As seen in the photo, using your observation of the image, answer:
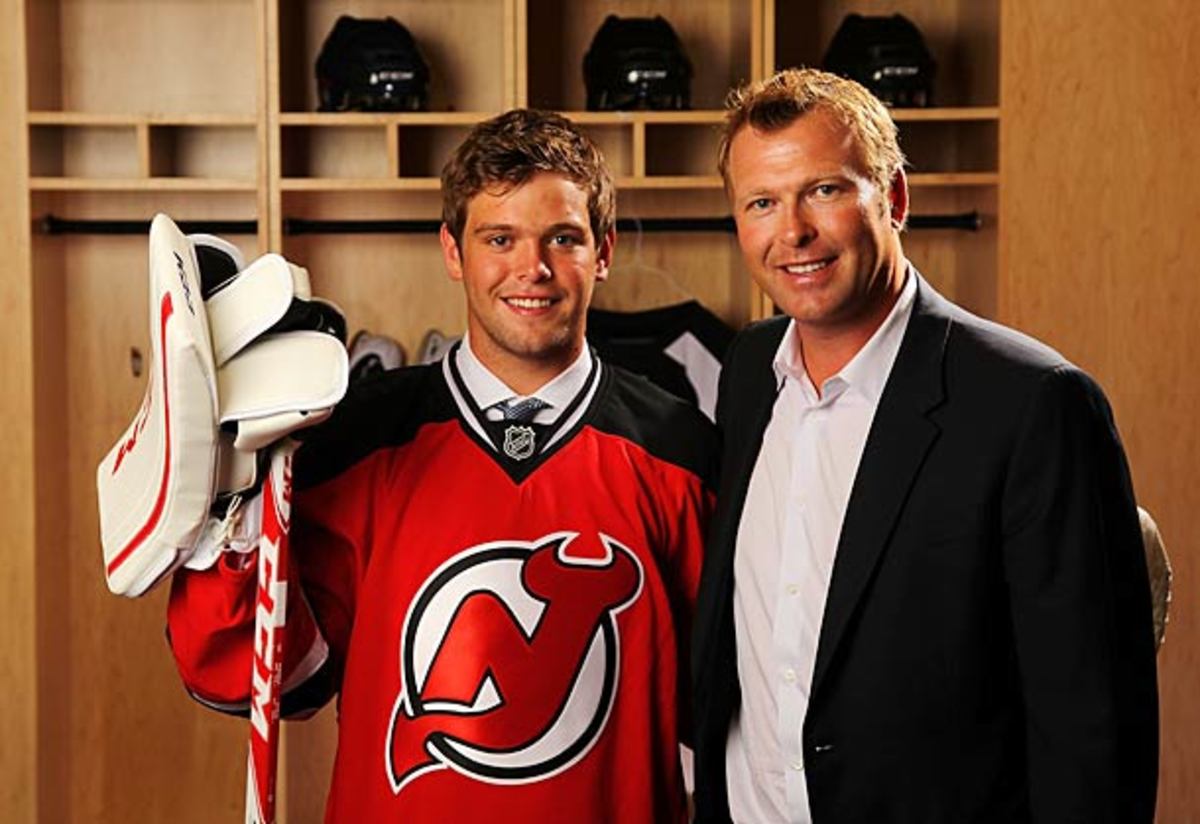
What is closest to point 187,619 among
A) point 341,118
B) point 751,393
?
point 751,393

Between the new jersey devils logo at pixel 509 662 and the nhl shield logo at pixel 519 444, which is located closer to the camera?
the new jersey devils logo at pixel 509 662

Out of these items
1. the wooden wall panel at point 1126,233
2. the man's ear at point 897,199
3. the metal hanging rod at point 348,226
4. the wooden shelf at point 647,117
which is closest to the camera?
the man's ear at point 897,199

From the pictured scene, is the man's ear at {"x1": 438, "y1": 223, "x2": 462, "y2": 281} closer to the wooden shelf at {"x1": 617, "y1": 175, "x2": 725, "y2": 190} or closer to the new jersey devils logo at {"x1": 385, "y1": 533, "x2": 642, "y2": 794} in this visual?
the new jersey devils logo at {"x1": 385, "y1": 533, "x2": 642, "y2": 794}

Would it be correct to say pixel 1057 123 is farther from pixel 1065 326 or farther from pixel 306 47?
pixel 306 47

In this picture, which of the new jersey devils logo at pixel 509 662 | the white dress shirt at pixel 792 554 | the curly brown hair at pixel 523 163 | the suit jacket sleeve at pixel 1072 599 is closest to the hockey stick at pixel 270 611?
the new jersey devils logo at pixel 509 662

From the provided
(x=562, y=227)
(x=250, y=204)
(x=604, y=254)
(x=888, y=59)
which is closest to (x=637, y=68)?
(x=888, y=59)

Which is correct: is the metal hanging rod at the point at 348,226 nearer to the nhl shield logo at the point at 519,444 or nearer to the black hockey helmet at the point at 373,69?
the black hockey helmet at the point at 373,69

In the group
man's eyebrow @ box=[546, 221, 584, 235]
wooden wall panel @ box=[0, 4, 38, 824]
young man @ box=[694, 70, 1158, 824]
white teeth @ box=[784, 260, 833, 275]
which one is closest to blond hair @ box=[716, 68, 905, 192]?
young man @ box=[694, 70, 1158, 824]

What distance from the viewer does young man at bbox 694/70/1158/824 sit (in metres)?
1.66

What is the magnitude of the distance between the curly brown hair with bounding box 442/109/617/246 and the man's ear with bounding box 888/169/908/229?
0.37 m

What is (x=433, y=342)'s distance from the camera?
3646 millimetres

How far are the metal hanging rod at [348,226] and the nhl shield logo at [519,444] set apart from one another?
156cm

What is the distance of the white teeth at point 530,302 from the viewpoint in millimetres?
1986

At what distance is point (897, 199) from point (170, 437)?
811mm
